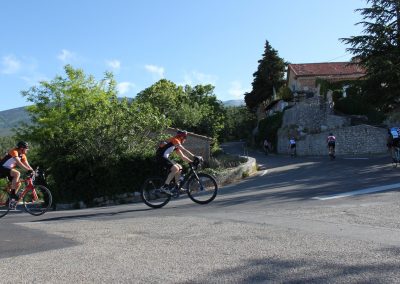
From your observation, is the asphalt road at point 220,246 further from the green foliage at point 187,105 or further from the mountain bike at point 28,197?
the green foliage at point 187,105

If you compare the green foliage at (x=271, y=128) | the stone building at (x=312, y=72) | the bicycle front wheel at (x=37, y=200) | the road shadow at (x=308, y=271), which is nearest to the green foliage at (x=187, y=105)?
the green foliage at (x=271, y=128)

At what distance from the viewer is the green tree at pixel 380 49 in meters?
30.8

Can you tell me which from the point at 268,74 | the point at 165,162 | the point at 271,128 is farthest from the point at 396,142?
the point at 268,74

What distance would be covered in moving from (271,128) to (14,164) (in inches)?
1851

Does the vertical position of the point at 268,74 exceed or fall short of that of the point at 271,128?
it exceeds it

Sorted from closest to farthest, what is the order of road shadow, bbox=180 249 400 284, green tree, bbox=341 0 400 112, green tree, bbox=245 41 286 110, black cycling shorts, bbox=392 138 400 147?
road shadow, bbox=180 249 400 284
black cycling shorts, bbox=392 138 400 147
green tree, bbox=341 0 400 112
green tree, bbox=245 41 286 110

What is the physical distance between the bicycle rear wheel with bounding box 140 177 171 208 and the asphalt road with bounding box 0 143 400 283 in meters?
1.46

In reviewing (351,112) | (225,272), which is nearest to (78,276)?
(225,272)

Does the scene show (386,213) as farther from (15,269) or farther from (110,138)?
(110,138)

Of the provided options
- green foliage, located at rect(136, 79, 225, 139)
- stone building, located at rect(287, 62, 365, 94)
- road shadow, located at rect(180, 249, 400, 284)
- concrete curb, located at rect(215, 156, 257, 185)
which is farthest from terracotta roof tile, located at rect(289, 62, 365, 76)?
road shadow, located at rect(180, 249, 400, 284)

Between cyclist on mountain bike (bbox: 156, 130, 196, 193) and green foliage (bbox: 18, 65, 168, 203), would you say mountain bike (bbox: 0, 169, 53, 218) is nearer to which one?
cyclist on mountain bike (bbox: 156, 130, 196, 193)

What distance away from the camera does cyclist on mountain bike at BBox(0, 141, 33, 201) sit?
440 inches

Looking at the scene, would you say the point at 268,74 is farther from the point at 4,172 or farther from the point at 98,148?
the point at 4,172

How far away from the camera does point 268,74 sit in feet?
236
